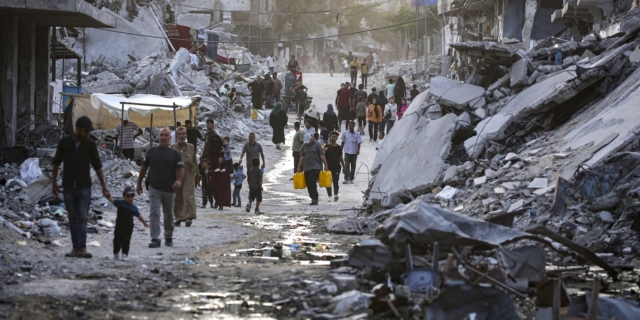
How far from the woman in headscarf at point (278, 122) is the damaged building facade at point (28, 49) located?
644 cm

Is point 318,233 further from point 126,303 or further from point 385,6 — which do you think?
point 385,6

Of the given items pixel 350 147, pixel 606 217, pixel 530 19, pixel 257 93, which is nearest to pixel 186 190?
pixel 606 217

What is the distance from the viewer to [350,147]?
19.8 metres

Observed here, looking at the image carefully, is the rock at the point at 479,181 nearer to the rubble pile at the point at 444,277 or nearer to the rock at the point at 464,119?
the rock at the point at 464,119

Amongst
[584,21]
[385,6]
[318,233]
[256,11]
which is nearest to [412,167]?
[318,233]

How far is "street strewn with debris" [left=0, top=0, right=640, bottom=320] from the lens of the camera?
678 cm

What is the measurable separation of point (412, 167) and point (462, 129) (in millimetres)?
1050

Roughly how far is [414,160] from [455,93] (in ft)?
5.62

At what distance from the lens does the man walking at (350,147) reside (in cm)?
1950

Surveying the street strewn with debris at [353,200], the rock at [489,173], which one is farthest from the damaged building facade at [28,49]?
the rock at [489,173]

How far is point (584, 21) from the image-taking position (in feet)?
90.1

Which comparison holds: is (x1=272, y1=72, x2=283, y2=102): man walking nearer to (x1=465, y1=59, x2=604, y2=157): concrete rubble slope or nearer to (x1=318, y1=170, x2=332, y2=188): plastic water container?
(x1=318, y1=170, x2=332, y2=188): plastic water container

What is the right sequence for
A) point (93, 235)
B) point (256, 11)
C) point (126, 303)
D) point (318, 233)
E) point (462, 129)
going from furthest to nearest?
1. point (256, 11)
2. point (462, 129)
3. point (318, 233)
4. point (93, 235)
5. point (126, 303)

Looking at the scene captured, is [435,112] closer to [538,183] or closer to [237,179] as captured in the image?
[237,179]
